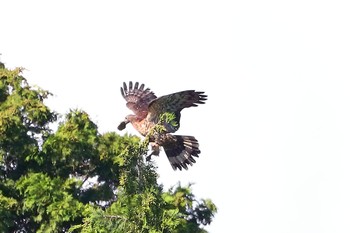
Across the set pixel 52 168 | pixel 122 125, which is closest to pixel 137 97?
pixel 122 125

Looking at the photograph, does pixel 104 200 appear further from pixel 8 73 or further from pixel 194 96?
pixel 194 96

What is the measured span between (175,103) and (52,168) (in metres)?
11.7

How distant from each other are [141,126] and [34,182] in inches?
403

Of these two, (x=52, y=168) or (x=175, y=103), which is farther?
(x=52, y=168)

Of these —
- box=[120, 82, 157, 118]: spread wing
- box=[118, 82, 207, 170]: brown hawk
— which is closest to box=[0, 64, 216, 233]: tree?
box=[120, 82, 157, 118]: spread wing

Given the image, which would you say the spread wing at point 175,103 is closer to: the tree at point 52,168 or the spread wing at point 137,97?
the spread wing at point 137,97

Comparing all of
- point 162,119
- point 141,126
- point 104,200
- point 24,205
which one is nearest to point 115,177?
point 104,200

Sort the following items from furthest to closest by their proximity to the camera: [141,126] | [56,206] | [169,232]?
[56,206] < [141,126] < [169,232]

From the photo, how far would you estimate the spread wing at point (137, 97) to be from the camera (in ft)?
51.0

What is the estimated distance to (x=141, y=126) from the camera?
14.5m

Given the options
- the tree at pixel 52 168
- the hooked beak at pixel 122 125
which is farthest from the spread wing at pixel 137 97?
the tree at pixel 52 168

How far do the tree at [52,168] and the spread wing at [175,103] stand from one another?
8698mm

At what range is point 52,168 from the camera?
2556 cm

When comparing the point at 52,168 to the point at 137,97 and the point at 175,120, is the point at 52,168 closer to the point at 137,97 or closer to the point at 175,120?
the point at 137,97
